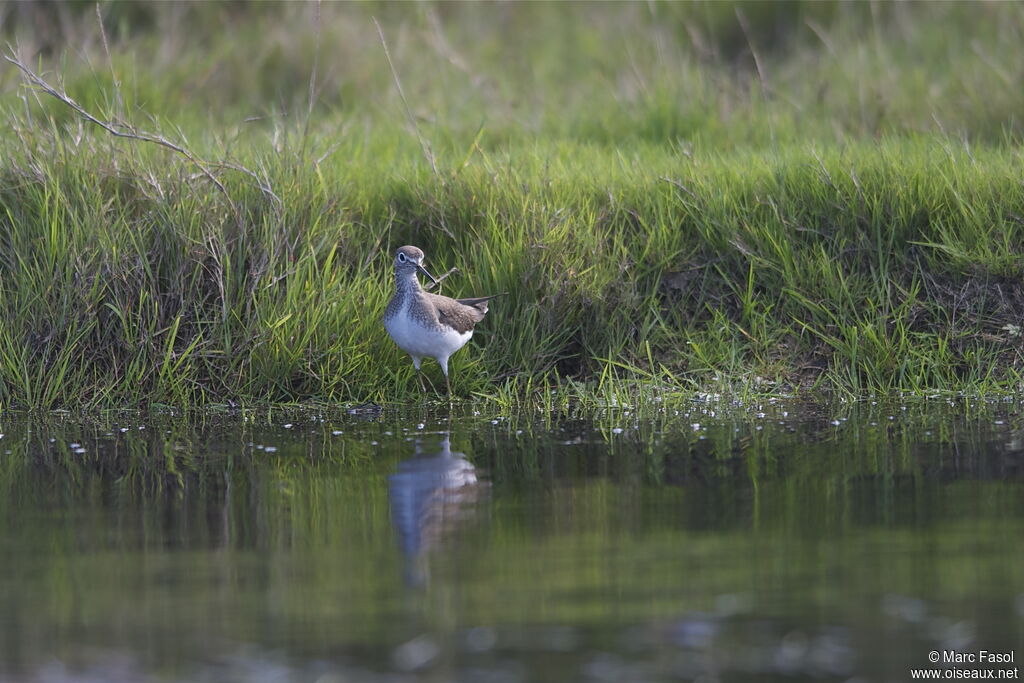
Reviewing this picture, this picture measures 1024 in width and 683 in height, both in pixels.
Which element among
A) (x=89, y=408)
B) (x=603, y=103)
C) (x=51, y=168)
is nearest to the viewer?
(x=89, y=408)

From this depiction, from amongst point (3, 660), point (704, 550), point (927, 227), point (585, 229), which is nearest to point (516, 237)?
point (585, 229)

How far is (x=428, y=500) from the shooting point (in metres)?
5.43

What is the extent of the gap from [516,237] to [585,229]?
41 cm

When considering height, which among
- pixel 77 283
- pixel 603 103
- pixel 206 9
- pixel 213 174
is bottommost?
pixel 77 283

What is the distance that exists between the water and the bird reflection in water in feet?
0.06

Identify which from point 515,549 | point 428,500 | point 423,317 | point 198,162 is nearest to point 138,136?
point 198,162

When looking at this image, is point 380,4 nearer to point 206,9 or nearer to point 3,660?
point 206,9

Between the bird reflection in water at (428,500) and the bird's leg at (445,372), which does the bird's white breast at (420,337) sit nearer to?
the bird's leg at (445,372)

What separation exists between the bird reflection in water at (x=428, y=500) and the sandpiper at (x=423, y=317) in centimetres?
90

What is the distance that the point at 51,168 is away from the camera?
26.2ft

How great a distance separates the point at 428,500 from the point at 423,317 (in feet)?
6.33

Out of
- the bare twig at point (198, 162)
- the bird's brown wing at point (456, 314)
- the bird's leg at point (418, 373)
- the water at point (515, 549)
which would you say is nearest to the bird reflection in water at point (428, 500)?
the water at point (515, 549)

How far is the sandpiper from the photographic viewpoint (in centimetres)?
723

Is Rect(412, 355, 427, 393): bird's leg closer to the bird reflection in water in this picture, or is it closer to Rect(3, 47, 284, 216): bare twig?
Rect(3, 47, 284, 216): bare twig
